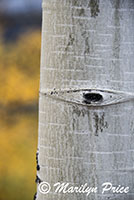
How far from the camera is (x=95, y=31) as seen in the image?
0.37 meters

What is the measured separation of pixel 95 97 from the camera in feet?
1.21

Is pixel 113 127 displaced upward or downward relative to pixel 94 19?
downward

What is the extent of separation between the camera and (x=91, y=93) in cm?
37

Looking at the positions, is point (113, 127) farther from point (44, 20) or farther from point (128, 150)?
point (44, 20)

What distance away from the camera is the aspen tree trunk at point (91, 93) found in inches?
14.5

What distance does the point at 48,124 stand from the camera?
39 centimetres

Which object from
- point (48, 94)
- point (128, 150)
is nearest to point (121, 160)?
point (128, 150)

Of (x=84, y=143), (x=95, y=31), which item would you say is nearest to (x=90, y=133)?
(x=84, y=143)

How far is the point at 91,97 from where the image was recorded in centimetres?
37

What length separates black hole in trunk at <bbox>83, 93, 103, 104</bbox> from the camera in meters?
0.37

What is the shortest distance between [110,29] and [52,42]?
7 cm

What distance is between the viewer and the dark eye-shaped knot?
0.37 metres

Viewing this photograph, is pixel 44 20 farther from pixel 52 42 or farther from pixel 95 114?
pixel 95 114

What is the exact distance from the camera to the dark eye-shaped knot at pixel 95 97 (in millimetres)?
367
